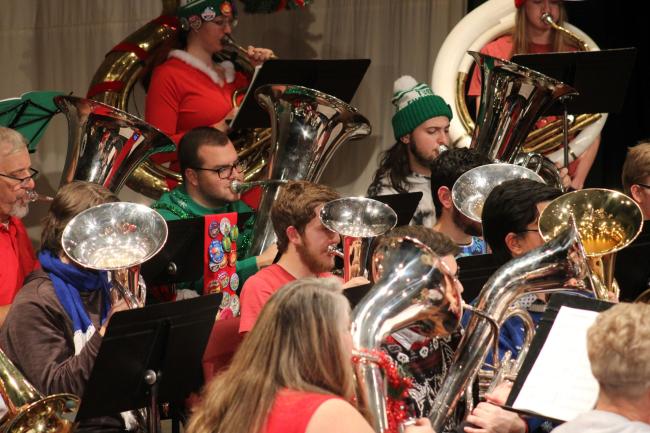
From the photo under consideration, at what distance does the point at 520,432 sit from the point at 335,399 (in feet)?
2.74

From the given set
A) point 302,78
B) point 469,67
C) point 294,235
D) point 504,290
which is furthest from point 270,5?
point 504,290

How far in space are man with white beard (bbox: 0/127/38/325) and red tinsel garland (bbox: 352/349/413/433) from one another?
6.34 feet

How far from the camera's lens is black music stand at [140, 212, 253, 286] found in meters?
3.78

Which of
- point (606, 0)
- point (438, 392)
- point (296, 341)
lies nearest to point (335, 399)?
point (296, 341)

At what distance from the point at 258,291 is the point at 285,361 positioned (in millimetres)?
1137

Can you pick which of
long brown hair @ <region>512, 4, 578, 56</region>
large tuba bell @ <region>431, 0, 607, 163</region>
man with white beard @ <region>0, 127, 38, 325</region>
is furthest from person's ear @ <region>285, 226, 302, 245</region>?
long brown hair @ <region>512, 4, 578, 56</region>

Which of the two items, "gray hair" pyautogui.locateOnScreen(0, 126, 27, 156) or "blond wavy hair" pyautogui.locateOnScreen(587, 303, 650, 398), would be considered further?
"gray hair" pyautogui.locateOnScreen(0, 126, 27, 156)

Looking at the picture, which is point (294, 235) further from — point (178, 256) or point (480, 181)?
point (480, 181)

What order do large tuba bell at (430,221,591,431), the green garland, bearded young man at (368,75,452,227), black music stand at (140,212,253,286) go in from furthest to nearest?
1. the green garland
2. bearded young man at (368,75,452,227)
3. black music stand at (140,212,253,286)
4. large tuba bell at (430,221,591,431)

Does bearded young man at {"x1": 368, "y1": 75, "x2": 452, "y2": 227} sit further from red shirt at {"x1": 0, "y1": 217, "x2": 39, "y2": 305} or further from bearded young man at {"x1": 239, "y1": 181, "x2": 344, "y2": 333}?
red shirt at {"x1": 0, "y1": 217, "x2": 39, "y2": 305}

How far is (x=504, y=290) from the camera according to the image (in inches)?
115

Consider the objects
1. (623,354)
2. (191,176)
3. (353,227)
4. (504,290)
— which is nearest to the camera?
(623,354)

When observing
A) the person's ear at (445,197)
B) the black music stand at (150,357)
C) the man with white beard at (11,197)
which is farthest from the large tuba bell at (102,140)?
the black music stand at (150,357)

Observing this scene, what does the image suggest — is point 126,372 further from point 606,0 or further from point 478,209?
point 606,0
